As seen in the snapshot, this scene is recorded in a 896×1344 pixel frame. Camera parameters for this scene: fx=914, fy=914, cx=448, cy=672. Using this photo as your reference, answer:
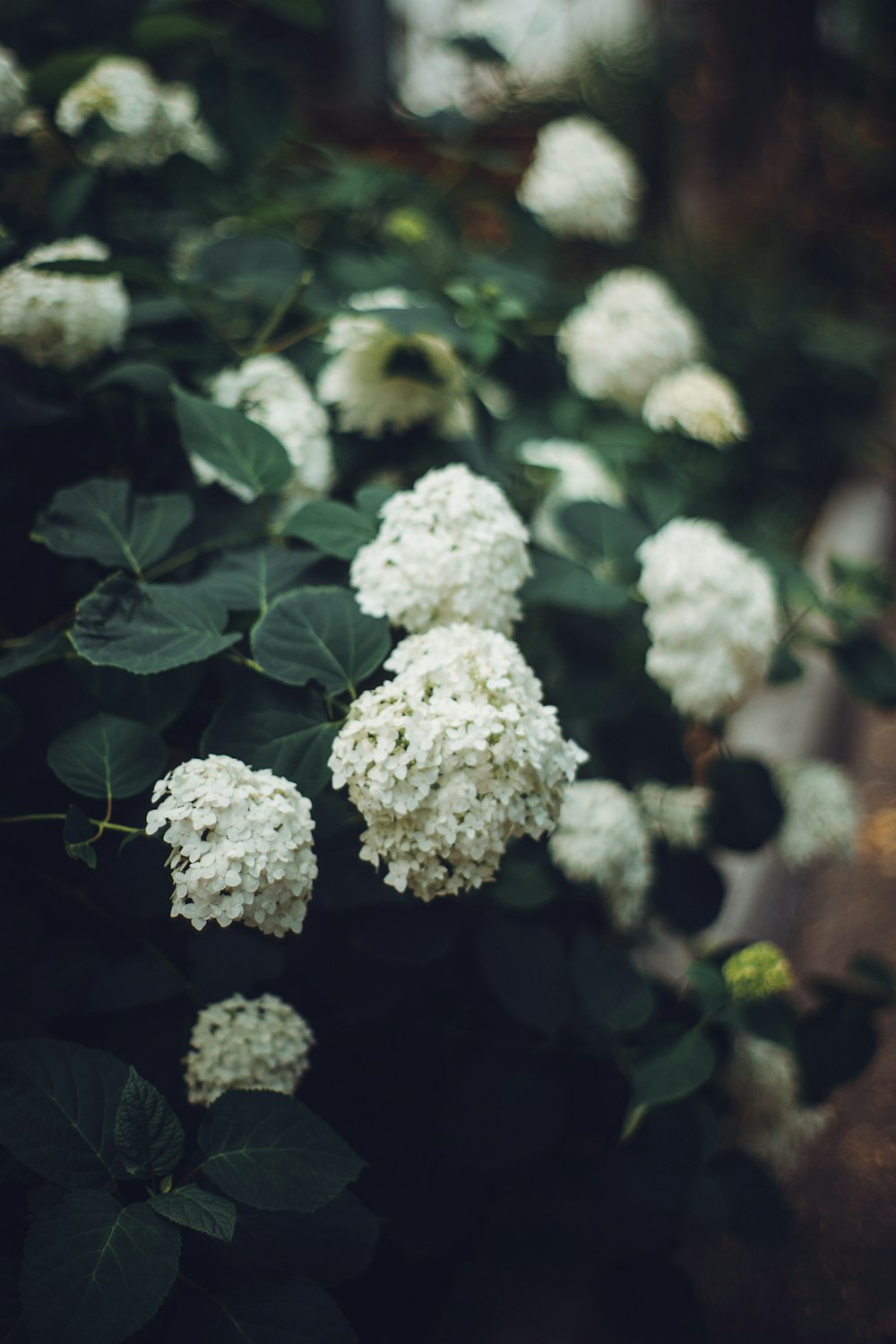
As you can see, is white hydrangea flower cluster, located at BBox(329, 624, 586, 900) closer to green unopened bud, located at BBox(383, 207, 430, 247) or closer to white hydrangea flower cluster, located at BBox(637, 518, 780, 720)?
white hydrangea flower cluster, located at BBox(637, 518, 780, 720)

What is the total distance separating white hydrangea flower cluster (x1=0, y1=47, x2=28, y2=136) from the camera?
1.02 meters

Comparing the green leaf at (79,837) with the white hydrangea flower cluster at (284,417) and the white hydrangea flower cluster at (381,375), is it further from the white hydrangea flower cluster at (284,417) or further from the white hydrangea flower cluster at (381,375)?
the white hydrangea flower cluster at (381,375)

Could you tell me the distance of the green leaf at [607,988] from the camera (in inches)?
33.9

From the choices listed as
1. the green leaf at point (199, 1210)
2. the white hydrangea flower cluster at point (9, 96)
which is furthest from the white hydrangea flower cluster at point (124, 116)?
the green leaf at point (199, 1210)

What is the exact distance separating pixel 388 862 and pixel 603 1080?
1.37 ft

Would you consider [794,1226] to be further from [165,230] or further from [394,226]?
[165,230]

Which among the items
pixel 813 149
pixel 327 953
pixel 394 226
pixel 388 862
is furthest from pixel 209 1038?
pixel 813 149

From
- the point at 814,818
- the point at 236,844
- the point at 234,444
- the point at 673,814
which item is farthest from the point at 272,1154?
the point at 814,818

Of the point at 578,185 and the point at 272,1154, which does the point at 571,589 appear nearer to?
the point at 272,1154

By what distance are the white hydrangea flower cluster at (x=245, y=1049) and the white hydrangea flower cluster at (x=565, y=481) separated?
670 mm

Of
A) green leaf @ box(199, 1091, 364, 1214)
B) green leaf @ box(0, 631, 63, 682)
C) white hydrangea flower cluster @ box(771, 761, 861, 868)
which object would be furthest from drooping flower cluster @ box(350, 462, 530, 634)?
white hydrangea flower cluster @ box(771, 761, 861, 868)

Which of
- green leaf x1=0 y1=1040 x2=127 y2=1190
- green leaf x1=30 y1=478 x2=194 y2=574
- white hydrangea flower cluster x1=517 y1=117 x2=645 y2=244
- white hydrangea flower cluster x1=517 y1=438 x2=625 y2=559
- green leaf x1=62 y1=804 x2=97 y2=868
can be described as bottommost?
green leaf x1=0 y1=1040 x2=127 y2=1190

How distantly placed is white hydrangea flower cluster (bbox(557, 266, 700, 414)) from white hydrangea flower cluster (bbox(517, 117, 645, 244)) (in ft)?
0.44

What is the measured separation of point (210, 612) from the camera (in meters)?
0.74
